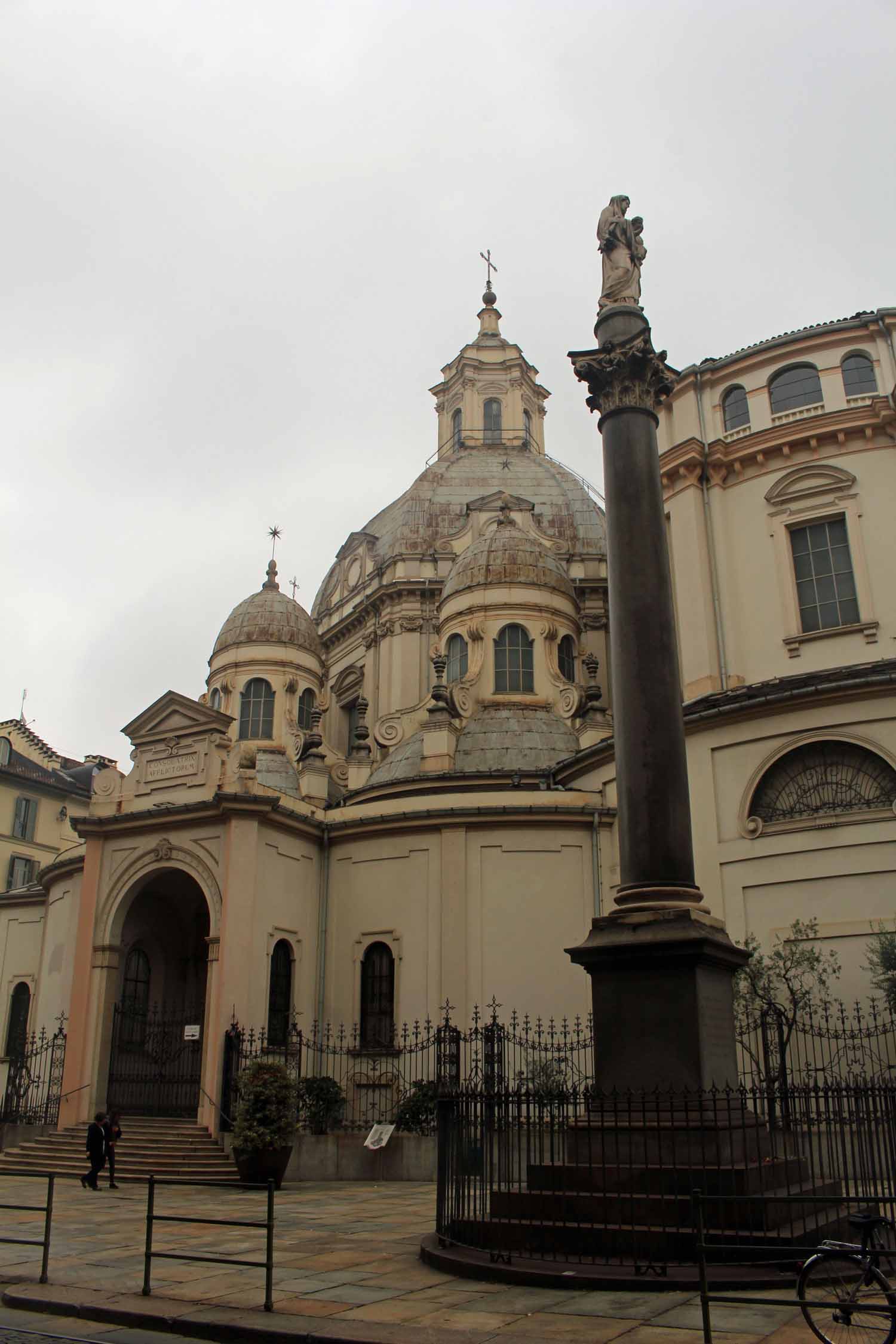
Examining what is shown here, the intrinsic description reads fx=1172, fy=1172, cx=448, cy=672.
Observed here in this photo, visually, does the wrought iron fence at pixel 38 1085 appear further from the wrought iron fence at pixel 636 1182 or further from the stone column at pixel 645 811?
the stone column at pixel 645 811

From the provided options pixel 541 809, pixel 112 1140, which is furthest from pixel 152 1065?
pixel 541 809

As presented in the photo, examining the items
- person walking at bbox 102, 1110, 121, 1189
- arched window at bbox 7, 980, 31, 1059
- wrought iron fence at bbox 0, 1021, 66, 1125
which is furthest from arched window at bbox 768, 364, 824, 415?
arched window at bbox 7, 980, 31, 1059

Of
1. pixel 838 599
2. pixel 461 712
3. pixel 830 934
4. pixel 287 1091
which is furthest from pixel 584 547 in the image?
pixel 287 1091

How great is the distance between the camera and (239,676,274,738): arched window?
125 ft

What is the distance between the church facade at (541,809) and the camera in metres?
22.0

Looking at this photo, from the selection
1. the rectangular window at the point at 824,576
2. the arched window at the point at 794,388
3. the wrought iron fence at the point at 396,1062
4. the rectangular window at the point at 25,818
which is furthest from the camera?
the rectangular window at the point at 25,818

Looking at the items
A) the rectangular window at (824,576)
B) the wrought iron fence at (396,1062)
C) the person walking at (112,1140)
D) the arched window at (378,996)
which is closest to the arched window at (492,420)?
the rectangular window at (824,576)

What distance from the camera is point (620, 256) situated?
1529 cm

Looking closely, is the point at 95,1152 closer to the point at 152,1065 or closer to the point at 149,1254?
the point at 152,1065

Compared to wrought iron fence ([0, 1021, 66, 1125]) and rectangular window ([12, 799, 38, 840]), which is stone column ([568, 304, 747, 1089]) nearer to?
wrought iron fence ([0, 1021, 66, 1125])

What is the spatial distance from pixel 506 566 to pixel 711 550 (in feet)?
26.1

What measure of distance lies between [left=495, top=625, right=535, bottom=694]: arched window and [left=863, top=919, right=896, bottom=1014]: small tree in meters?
14.8

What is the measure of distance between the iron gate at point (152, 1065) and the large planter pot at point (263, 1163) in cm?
389

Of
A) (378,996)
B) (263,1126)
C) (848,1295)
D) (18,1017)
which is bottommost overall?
(848,1295)
